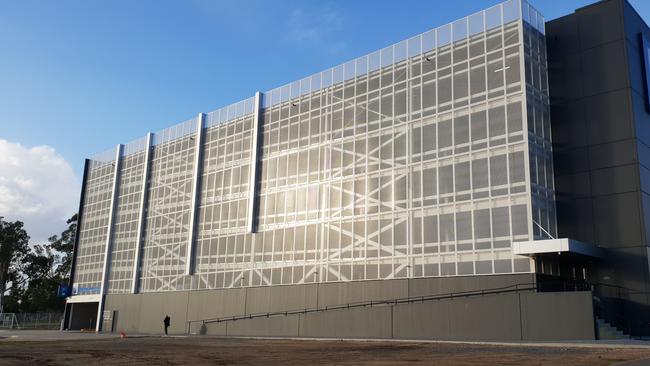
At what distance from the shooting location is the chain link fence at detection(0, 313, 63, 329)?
7343 cm

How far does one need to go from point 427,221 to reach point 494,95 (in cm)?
868

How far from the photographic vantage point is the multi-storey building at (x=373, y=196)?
106 ft

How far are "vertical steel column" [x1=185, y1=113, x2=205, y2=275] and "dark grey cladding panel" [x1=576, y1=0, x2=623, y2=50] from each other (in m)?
34.4

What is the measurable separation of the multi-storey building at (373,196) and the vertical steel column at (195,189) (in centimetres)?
20

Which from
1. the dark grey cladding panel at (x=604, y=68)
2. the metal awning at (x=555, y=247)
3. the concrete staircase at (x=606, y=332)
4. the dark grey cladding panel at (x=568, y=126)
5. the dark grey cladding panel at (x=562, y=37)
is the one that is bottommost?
the concrete staircase at (x=606, y=332)

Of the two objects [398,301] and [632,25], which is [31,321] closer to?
[398,301]

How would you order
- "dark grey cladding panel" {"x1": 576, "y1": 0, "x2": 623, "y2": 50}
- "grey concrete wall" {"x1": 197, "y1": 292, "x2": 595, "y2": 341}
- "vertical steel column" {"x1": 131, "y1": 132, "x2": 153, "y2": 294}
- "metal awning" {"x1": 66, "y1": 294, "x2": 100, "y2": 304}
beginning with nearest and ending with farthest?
"grey concrete wall" {"x1": 197, "y1": 292, "x2": 595, "y2": 341}, "dark grey cladding panel" {"x1": 576, "y1": 0, "x2": 623, "y2": 50}, "vertical steel column" {"x1": 131, "y1": 132, "x2": 153, "y2": 294}, "metal awning" {"x1": 66, "y1": 294, "x2": 100, "y2": 304}

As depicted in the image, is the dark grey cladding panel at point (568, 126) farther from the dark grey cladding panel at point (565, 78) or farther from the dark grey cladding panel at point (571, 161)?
the dark grey cladding panel at point (565, 78)

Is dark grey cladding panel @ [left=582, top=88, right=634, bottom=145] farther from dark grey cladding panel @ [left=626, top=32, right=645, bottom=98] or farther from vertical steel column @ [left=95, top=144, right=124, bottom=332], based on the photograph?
vertical steel column @ [left=95, top=144, right=124, bottom=332]

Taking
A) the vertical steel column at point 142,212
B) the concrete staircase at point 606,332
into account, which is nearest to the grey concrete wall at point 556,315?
the concrete staircase at point 606,332

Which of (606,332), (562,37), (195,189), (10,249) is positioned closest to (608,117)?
(562,37)

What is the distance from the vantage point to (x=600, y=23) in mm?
34281

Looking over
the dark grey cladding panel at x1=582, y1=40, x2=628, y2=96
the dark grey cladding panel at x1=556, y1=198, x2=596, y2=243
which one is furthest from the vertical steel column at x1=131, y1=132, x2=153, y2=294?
the dark grey cladding panel at x1=582, y1=40, x2=628, y2=96

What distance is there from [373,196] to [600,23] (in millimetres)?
17664
